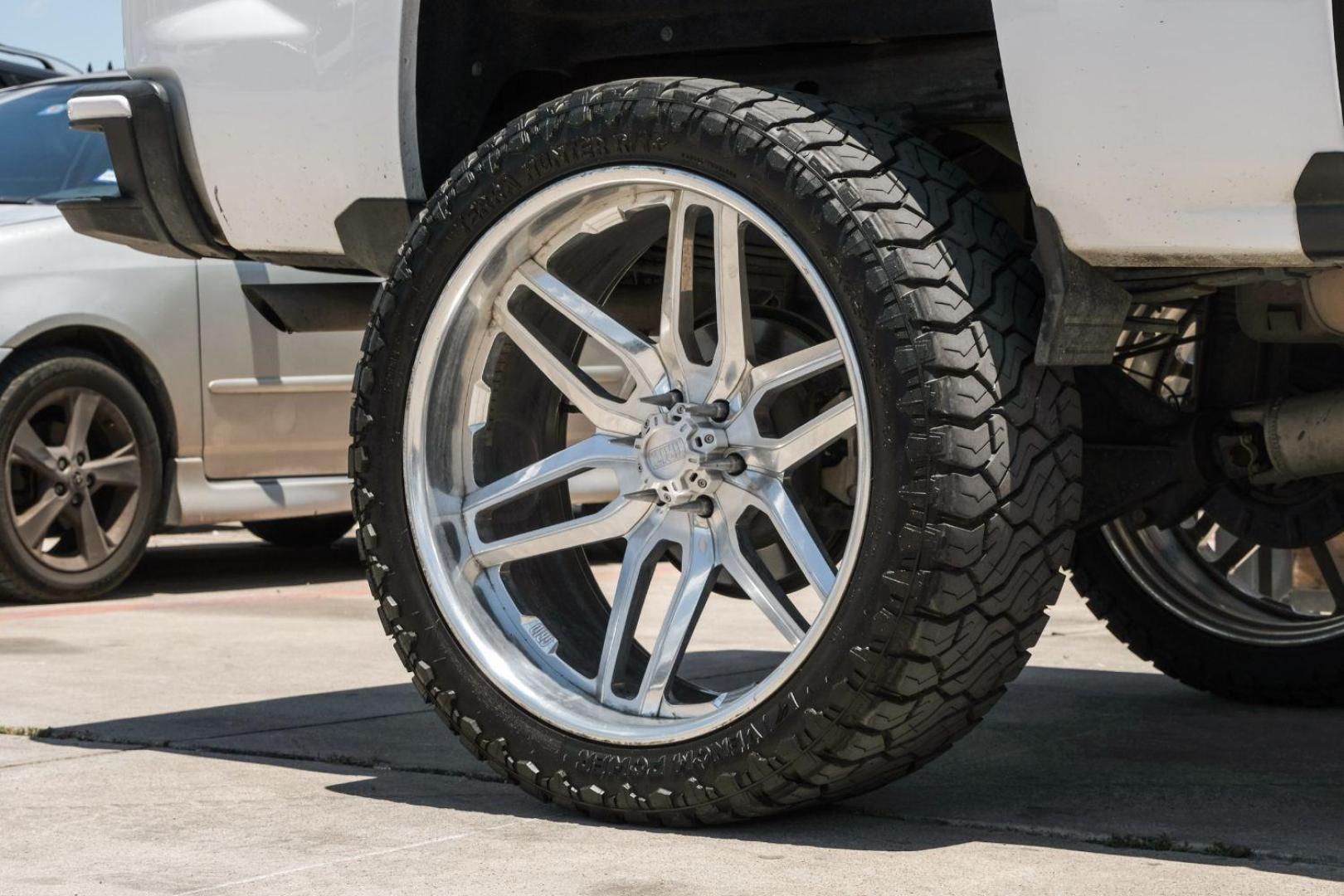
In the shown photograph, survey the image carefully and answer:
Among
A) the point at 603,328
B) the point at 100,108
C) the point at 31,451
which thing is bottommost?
the point at 31,451

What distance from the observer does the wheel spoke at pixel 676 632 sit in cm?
305

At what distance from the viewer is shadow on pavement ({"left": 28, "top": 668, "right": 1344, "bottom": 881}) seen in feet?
9.52

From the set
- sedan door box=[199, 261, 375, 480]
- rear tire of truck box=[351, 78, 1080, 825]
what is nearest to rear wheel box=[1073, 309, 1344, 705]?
rear tire of truck box=[351, 78, 1080, 825]

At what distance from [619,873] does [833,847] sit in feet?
1.09

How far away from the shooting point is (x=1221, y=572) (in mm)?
4359

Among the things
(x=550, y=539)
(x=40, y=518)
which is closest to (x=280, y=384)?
(x=40, y=518)

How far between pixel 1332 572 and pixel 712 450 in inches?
73.6

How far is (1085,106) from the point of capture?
2.56 m

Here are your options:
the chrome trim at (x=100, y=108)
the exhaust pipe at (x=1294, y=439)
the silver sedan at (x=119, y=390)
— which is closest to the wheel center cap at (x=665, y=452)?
the exhaust pipe at (x=1294, y=439)

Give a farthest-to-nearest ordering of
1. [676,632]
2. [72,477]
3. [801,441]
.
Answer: [72,477]
[676,632]
[801,441]

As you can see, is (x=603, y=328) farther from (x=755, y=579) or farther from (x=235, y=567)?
(x=235, y=567)

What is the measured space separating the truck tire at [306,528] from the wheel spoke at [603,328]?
5415 millimetres

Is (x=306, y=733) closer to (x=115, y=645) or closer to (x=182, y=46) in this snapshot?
(x=182, y=46)

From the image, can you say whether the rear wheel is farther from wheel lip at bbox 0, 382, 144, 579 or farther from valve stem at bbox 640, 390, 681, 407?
wheel lip at bbox 0, 382, 144, 579
